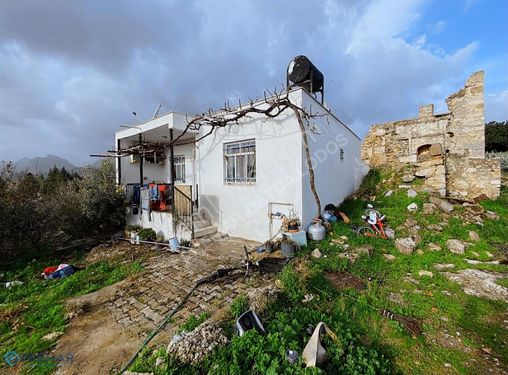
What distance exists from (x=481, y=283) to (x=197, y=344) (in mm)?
5396

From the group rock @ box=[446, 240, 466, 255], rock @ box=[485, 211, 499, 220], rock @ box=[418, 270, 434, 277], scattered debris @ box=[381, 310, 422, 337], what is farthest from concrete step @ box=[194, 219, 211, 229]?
rock @ box=[485, 211, 499, 220]

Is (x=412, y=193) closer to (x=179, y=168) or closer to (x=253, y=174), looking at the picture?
(x=253, y=174)

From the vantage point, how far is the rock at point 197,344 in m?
2.20

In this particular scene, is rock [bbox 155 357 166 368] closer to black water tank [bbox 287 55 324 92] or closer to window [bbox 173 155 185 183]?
black water tank [bbox 287 55 324 92]

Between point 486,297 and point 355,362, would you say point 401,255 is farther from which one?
point 355,362

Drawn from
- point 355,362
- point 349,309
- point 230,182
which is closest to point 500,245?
point 349,309

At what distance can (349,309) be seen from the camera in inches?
128

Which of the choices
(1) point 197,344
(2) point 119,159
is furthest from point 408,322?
(2) point 119,159

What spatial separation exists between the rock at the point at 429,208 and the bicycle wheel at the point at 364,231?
261 centimetres

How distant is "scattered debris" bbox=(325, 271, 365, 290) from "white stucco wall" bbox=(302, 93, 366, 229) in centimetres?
174

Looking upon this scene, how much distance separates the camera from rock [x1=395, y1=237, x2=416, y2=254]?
17.2 ft

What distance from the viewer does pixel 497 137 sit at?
64.1ft

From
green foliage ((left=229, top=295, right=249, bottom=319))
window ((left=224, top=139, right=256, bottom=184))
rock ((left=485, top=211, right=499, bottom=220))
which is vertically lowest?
green foliage ((left=229, top=295, right=249, bottom=319))

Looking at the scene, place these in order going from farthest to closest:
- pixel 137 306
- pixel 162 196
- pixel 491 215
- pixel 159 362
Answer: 1. pixel 162 196
2. pixel 491 215
3. pixel 137 306
4. pixel 159 362
